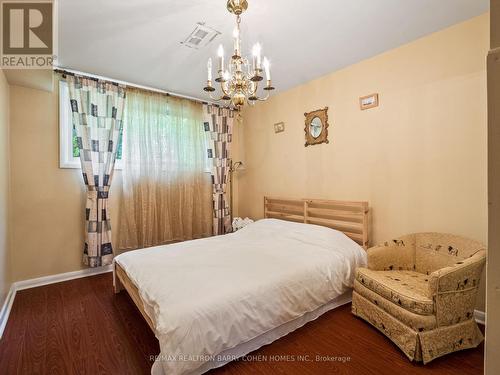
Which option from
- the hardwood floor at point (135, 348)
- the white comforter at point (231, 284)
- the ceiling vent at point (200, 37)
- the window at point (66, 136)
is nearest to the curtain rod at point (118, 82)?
the window at point (66, 136)

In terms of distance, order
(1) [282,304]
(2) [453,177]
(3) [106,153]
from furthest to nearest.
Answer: (3) [106,153]
(2) [453,177]
(1) [282,304]

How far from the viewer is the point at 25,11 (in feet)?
5.69

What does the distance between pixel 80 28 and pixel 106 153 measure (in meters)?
→ 1.42

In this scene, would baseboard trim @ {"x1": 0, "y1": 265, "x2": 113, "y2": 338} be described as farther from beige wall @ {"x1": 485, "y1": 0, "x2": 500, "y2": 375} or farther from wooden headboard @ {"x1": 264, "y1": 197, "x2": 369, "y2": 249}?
beige wall @ {"x1": 485, "y1": 0, "x2": 500, "y2": 375}

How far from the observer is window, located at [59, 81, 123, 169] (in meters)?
2.94

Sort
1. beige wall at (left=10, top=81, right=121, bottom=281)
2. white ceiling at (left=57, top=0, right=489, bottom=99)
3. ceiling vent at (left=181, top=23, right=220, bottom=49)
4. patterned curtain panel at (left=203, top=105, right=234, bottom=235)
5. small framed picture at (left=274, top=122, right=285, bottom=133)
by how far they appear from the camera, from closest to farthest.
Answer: white ceiling at (left=57, top=0, right=489, bottom=99) → ceiling vent at (left=181, top=23, right=220, bottom=49) → beige wall at (left=10, top=81, right=121, bottom=281) → small framed picture at (left=274, top=122, right=285, bottom=133) → patterned curtain panel at (left=203, top=105, right=234, bottom=235)

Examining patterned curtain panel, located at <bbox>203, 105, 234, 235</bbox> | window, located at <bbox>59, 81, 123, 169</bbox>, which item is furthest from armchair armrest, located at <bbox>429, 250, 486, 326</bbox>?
window, located at <bbox>59, 81, 123, 169</bbox>

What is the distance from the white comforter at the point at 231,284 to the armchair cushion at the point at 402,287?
0.26 metres

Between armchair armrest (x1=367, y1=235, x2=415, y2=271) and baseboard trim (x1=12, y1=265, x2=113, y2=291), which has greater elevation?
armchair armrest (x1=367, y1=235, x2=415, y2=271)

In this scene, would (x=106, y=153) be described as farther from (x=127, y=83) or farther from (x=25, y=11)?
(x=25, y=11)

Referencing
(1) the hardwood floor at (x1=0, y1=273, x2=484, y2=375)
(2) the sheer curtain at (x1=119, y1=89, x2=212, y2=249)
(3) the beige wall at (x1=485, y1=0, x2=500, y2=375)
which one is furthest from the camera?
(2) the sheer curtain at (x1=119, y1=89, x2=212, y2=249)

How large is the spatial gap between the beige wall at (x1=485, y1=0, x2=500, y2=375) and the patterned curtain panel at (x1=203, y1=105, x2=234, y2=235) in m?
3.60

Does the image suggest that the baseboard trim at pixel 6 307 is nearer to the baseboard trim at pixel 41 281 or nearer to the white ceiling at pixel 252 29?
the baseboard trim at pixel 41 281

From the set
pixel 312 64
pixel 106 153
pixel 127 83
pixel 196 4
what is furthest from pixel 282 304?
pixel 127 83
